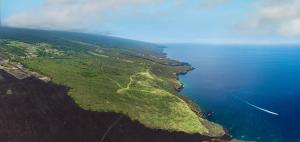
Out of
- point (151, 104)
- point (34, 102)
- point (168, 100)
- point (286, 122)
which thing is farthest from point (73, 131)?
point (286, 122)

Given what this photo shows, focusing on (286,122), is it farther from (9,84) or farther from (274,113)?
(9,84)

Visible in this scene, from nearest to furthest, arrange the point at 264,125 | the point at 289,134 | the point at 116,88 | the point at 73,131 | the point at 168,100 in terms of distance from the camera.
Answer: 1. the point at 73,131
2. the point at 289,134
3. the point at 264,125
4. the point at 168,100
5. the point at 116,88

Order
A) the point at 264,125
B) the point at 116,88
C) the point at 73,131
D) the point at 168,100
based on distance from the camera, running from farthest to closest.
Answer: the point at 116,88
the point at 168,100
the point at 264,125
the point at 73,131

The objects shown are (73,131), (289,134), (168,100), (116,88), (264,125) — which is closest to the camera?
(73,131)

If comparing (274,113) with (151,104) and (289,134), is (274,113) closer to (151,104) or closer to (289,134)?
(289,134)

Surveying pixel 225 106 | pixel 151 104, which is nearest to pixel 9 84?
pixel 151 104

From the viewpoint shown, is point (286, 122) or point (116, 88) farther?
point (116, 88)
